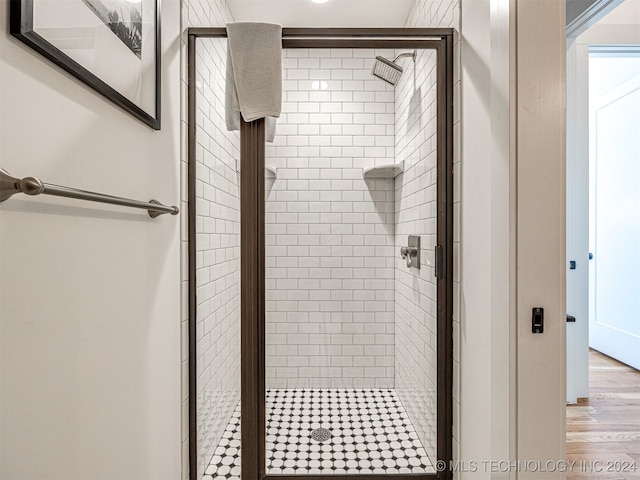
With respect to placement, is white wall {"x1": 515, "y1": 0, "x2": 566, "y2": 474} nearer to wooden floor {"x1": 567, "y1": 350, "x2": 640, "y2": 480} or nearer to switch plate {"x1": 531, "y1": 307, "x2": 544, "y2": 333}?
switch plate {"x1": 531, "y1": 307, "x2": 544, "y2": 333}

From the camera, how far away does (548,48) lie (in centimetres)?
105

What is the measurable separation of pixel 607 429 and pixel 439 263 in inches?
55.1

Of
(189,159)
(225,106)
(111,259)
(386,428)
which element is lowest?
(386,428)

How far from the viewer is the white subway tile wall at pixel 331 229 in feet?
4.72

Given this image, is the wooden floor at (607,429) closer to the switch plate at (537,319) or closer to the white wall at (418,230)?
the white wall at (418,230)

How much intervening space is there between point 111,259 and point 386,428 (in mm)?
1198

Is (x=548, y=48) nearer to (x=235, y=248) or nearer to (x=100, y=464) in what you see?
(x=235, y=248)

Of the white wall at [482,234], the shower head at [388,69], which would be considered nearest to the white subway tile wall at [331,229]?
the shower head at [388,69]

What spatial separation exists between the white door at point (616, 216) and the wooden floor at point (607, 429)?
0.46m

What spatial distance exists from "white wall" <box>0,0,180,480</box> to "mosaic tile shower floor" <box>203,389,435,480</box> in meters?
0.32

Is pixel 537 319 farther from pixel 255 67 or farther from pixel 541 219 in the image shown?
pixel 255 67

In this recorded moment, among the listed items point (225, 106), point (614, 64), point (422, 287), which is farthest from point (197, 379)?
point (614, 64)

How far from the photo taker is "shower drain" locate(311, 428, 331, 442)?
1.50m

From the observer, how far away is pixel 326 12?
2.18m
